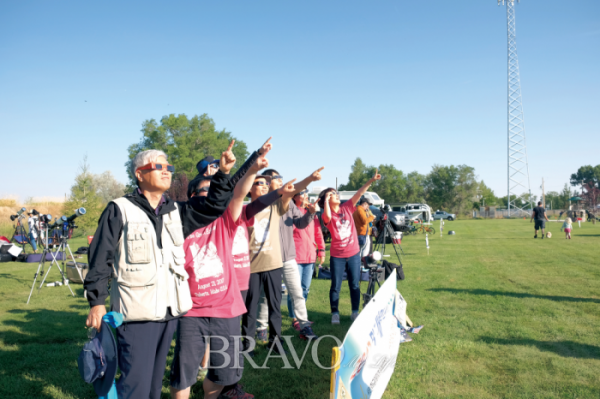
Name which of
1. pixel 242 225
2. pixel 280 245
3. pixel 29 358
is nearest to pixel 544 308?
pixel 280 245

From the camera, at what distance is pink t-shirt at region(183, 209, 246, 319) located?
268cm

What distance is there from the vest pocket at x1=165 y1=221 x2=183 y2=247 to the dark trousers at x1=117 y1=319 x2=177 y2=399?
0.51 m

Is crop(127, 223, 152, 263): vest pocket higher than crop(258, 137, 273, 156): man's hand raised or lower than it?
lower

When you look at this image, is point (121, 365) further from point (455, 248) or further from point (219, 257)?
point (455, 248)

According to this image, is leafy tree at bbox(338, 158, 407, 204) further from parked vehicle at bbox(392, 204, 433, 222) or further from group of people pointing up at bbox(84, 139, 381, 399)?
→ group of people pointing up at bbox(84, 139, 381, 399)

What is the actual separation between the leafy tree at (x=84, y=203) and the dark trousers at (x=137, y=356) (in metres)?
27.4

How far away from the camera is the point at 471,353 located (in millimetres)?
4473

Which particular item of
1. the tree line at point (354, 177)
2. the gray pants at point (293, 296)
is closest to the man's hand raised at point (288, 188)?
the gray pants at point (293, 296)

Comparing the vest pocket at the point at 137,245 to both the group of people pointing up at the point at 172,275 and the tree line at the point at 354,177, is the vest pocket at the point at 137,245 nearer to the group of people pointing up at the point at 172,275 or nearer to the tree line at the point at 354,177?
the group of people pointing up at the point at 172,275

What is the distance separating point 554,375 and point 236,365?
10.8 feet

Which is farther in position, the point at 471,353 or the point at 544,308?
the point at 544,308

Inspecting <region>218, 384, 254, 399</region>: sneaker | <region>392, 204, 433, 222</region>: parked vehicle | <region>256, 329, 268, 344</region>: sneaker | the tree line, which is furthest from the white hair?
the tree line

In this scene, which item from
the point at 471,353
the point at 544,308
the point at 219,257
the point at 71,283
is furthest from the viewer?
the point at 71,283

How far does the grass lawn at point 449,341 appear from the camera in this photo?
3658 mm
